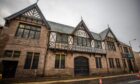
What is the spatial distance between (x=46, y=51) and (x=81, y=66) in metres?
7.45

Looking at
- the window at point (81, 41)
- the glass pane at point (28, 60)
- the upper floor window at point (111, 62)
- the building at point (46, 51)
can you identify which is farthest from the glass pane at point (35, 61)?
the upper floor window at point (111, 62)

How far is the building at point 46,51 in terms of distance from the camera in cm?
1152

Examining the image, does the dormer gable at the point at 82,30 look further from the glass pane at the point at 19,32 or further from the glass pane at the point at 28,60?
the glass pane at the point at 19,32

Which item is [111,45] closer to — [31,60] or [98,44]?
[98,44]

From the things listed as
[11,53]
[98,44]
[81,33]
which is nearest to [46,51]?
[11,53]

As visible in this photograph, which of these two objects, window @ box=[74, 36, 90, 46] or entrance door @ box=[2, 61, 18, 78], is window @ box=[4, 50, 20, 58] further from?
window @ box=[74, 36, 90, 46]

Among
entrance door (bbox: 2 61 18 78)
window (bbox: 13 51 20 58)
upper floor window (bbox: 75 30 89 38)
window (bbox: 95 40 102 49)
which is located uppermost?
upper floor window (bbox: 75 30 89 38)

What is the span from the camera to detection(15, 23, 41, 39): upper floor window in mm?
12968

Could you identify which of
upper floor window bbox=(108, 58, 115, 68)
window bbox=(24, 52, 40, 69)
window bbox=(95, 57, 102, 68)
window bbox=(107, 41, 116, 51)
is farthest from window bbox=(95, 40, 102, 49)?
window bbox=(24, 52, 40, 69)

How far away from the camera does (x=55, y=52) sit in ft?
46.5

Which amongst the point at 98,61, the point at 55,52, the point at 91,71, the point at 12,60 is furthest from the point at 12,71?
the point at 98,61

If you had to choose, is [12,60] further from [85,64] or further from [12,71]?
[85,64]

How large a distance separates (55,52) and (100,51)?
1064 cm

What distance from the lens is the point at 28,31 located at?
13555 millimetres
